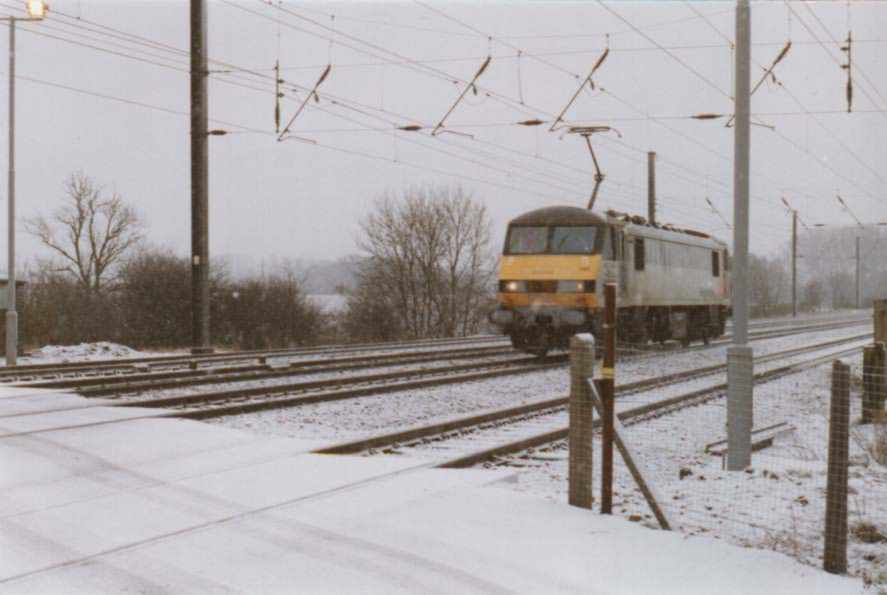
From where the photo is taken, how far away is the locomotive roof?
19.0 metres

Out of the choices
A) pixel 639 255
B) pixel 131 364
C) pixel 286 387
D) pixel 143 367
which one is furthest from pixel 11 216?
pixel 639 255

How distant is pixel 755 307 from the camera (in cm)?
6656

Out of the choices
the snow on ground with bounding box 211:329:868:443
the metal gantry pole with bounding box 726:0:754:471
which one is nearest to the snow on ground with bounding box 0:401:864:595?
the snow on ground with bounding box 211:329:868:443

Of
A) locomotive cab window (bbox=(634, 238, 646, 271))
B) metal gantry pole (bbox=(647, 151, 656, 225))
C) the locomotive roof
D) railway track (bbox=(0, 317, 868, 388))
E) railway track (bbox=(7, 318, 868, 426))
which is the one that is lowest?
railway track (bbox=(7, 318, 868, 426))

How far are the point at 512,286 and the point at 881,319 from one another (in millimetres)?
7439

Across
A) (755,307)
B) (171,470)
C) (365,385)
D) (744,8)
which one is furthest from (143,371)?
(755,307)

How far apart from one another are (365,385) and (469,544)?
30.4 feet

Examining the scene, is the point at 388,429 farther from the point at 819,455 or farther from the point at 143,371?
the point at 143,371

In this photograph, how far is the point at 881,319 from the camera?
1554 centimetres

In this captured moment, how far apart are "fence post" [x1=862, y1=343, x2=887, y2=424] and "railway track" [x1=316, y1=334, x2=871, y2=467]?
7.61ft

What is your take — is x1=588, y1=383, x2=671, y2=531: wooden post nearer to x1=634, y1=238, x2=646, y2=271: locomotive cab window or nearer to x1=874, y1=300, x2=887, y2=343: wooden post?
x1=874, y1=300, x2=887, y2=343: wooden post

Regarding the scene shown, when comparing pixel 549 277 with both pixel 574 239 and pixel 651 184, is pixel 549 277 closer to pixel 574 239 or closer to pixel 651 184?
pixel 574 239

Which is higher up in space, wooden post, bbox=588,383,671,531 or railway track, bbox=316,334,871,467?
wooden post, bbox=588,383,671,531

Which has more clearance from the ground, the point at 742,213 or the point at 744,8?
the point at 744,8
